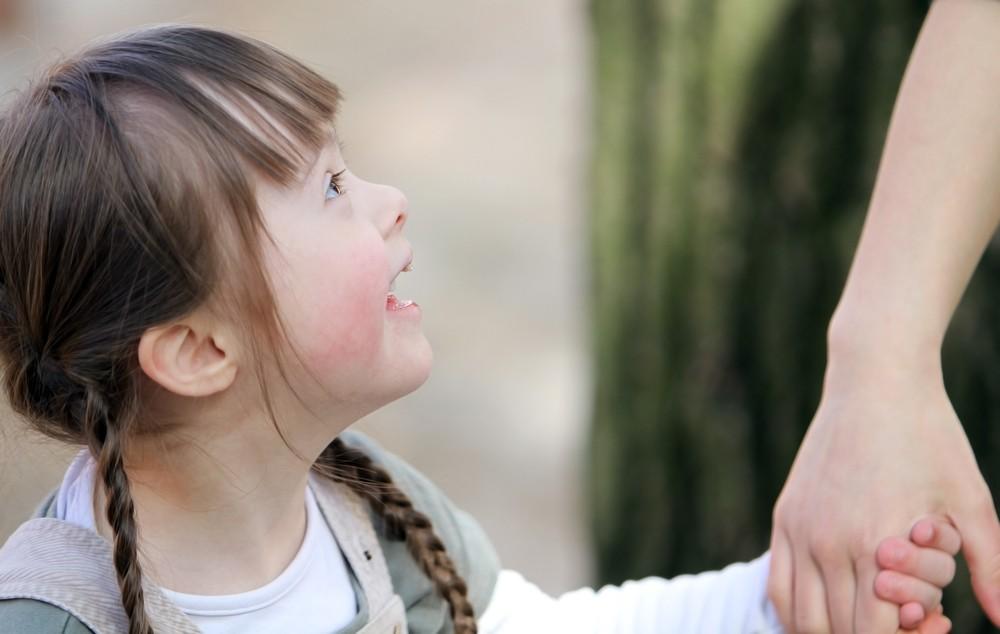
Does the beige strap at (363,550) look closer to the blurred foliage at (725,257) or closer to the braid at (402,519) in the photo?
the braid at (402,519)

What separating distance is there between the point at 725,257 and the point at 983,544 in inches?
31.6

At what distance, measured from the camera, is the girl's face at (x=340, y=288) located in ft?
4.32

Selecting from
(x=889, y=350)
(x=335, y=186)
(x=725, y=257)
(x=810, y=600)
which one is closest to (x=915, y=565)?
(x=810, y=600)

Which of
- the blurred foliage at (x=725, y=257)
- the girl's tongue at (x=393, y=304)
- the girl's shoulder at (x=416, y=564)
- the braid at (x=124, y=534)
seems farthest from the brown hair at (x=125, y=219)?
the blurred foliage at (x=725, y=257)

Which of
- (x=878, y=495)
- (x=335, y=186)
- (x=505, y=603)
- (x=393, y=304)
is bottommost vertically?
(x=505, y=603)

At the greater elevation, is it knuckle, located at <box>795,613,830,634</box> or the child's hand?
the child's hand

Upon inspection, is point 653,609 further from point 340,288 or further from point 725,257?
point 725,257

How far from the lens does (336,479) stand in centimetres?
152

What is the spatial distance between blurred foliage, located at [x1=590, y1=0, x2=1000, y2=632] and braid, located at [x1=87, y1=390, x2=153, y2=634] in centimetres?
114

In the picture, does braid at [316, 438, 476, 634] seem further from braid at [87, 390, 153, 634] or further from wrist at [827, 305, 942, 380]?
wrist at [827, 305, 942, 380]

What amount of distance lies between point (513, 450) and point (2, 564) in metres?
2.41

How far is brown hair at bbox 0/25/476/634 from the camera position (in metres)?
1.26

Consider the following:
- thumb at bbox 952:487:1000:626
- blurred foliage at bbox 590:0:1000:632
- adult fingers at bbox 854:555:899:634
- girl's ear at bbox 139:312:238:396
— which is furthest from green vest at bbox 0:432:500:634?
blurred foliage at bbox 590:0:1000:632

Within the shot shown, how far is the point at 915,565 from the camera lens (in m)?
1.42
